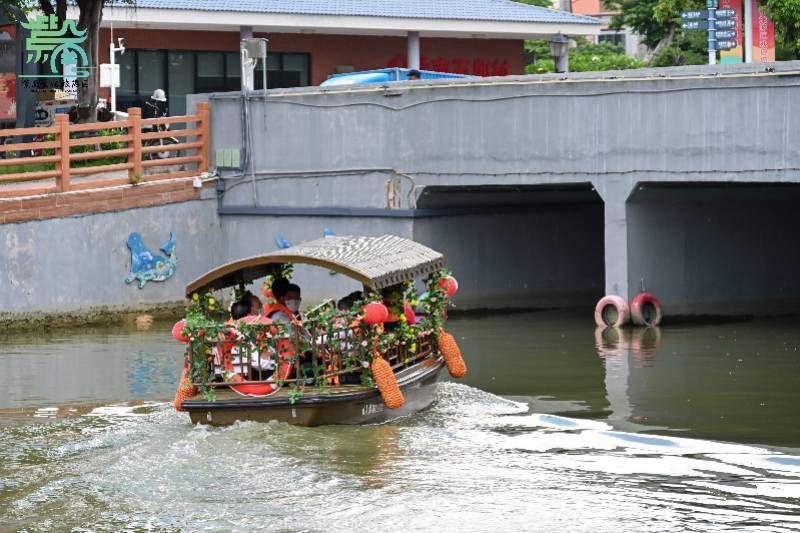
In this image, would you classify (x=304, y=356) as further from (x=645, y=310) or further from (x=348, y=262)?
(x=645, y=310)

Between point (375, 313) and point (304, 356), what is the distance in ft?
3.01

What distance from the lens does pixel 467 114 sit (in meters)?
25.3

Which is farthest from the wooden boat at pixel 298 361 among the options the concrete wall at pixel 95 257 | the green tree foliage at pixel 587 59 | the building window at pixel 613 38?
the building window at pixel 613 38

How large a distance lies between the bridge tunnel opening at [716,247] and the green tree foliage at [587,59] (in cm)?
1458

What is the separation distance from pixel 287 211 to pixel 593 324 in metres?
5.48

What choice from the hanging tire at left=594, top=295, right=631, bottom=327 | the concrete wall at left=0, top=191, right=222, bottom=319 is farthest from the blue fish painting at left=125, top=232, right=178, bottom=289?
the hanging tire at left=594, top=295, right=631, bottom=327

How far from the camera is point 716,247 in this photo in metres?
25.9

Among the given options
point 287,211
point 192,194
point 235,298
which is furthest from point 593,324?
point 235,298

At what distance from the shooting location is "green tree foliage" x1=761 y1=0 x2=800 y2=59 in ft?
96.6

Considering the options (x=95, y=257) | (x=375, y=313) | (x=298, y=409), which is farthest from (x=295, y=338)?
(x=95, y=257)

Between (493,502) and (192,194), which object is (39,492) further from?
(192,194)

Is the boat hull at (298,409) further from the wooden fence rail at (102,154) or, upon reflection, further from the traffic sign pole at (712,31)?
the traffic sign pole at (712,31)

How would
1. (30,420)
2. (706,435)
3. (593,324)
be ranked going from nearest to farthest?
1. (706,435)
2. (30,420)
3. (593,324)

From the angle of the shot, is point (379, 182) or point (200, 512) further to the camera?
Answer: point (379, 182)
